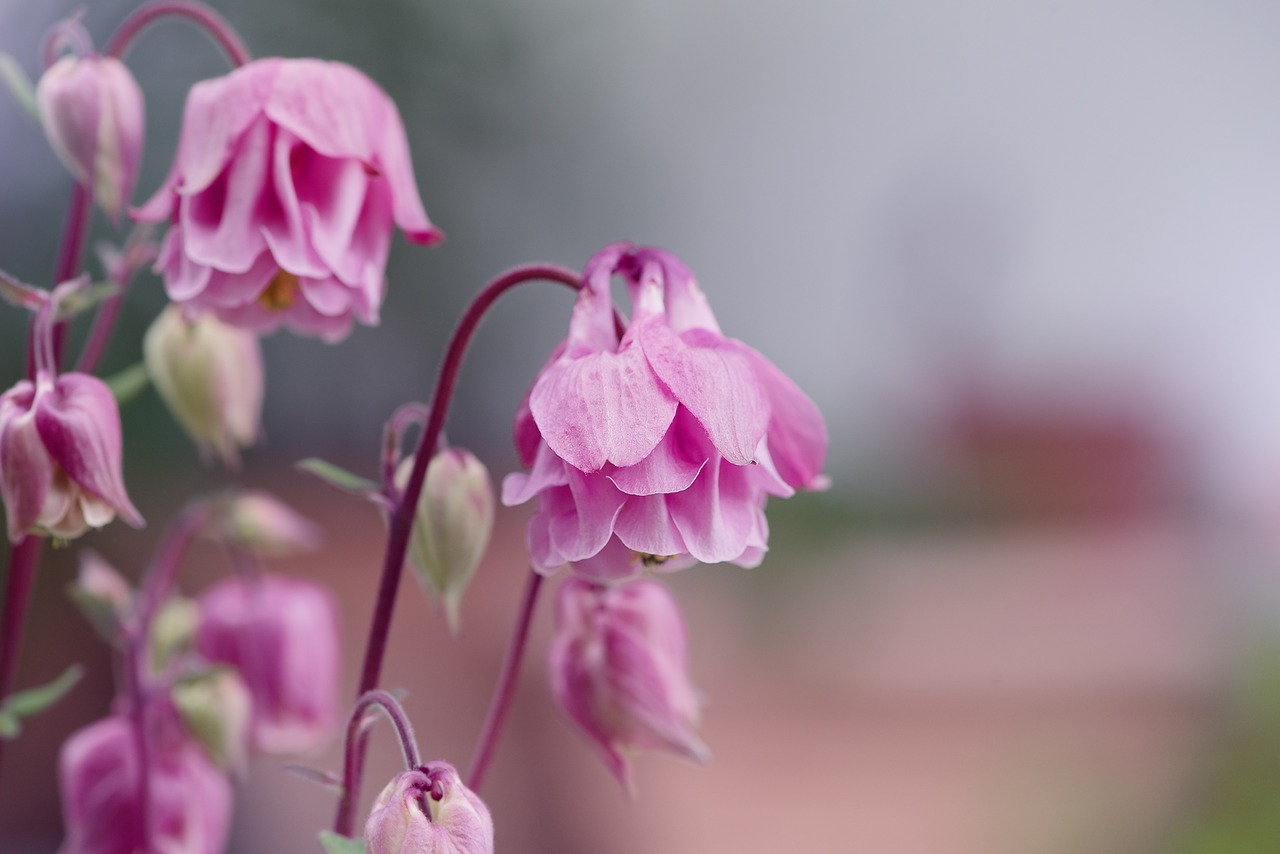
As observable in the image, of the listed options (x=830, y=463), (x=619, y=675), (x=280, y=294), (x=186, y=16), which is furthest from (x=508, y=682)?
(x=830, y=463)

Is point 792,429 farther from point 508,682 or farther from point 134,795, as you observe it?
point 134,795

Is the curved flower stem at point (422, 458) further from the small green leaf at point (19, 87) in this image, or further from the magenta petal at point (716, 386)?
the small green leaf at point (19, 87)

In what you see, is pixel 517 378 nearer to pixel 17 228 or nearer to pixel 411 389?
pixel 411 389

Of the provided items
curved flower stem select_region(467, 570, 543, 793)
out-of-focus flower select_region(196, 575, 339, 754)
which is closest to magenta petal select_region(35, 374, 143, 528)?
curved flower stem select_region(467, 570, 543, 793)

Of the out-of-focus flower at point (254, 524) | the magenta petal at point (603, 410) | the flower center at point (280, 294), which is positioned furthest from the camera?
the out-of-focus flower at point (254, 524)

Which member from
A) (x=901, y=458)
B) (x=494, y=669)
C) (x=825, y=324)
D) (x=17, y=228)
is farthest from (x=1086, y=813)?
(x=825, y=324)

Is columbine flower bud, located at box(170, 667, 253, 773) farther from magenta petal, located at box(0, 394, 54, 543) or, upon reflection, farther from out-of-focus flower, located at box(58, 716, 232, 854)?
magenta petal, located at box(0, 394, 54, 543)

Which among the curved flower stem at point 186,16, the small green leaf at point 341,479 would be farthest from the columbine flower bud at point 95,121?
the small green leaf at point 341,479
